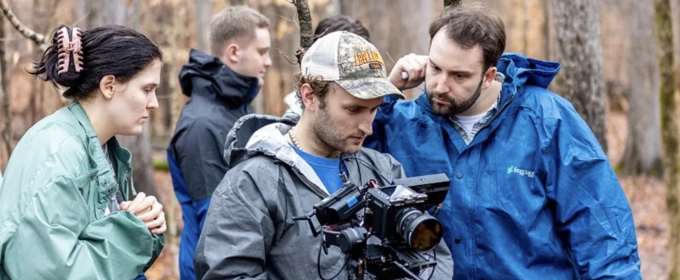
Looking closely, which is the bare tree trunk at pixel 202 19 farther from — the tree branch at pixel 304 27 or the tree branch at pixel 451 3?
the tree branch at pixel 304 27

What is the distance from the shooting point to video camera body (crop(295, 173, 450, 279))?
8.55 ft

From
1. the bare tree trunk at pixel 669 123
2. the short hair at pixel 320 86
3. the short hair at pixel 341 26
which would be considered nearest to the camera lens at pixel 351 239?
the short hair at pixel 320 86

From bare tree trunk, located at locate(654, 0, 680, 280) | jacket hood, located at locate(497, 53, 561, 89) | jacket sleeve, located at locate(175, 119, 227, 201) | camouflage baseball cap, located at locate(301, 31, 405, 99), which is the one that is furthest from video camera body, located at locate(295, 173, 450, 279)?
bare tree trunk, located at locate(654, 0, 680, 280)

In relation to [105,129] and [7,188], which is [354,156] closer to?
[105,129]

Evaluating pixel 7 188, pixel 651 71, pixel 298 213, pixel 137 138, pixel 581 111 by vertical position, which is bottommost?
pixel 651 71

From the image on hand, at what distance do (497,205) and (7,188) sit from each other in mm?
2199

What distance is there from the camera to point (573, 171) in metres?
3.48

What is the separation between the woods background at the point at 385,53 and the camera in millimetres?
5945

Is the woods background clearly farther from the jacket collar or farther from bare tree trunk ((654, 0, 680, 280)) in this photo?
the jacket collar

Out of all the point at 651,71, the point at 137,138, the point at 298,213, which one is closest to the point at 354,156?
the point at 298,213

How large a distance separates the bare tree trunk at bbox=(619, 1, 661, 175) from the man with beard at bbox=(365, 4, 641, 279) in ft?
52.2

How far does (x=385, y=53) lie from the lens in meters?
7.87

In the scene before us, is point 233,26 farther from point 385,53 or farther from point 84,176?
point 385,53

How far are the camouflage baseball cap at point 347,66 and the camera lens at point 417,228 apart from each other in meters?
0.69
